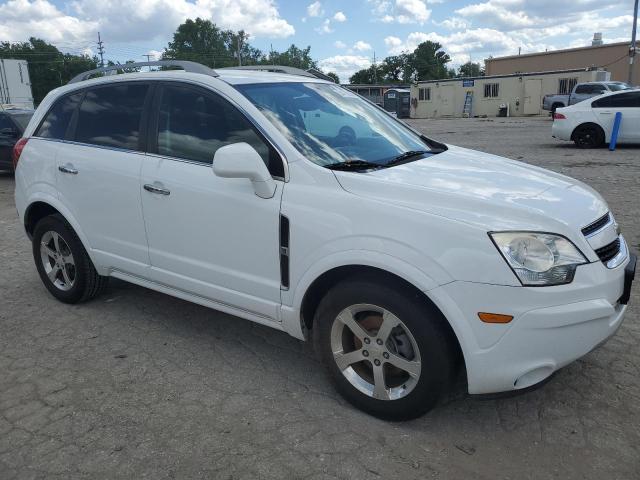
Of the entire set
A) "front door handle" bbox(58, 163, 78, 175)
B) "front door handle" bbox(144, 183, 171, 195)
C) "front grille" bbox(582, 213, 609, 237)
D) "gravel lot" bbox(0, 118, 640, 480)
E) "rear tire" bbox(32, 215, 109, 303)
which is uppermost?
"front door handle" bbox(58, 163, 78, 175)

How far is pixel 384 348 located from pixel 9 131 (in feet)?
39.9

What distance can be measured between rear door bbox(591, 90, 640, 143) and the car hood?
1225 cm

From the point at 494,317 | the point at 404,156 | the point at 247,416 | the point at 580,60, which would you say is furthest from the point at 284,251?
the point at 580,60

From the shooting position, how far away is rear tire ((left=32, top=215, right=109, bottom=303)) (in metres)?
4.32

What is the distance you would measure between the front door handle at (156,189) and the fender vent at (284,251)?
943 mm

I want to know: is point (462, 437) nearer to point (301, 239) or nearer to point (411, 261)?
point (411, 261)

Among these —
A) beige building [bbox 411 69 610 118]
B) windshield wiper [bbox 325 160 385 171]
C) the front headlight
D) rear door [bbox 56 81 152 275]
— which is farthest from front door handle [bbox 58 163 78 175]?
beige building [bbox 411 69 610 118]

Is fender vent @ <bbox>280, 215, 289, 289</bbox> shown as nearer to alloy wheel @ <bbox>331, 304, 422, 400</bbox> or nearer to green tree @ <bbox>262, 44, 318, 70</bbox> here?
alloy wheel @ <bbox>331, 304, 422, 400</bbox>

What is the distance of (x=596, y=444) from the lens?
2.62 m

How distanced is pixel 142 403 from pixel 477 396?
6.01ft

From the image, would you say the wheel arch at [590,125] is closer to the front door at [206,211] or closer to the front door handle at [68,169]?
the front door at [206,211]

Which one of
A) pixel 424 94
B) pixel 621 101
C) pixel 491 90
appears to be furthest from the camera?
pixel 424 94

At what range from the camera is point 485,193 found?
105 inches

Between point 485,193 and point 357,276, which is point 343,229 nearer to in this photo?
point 357,276
